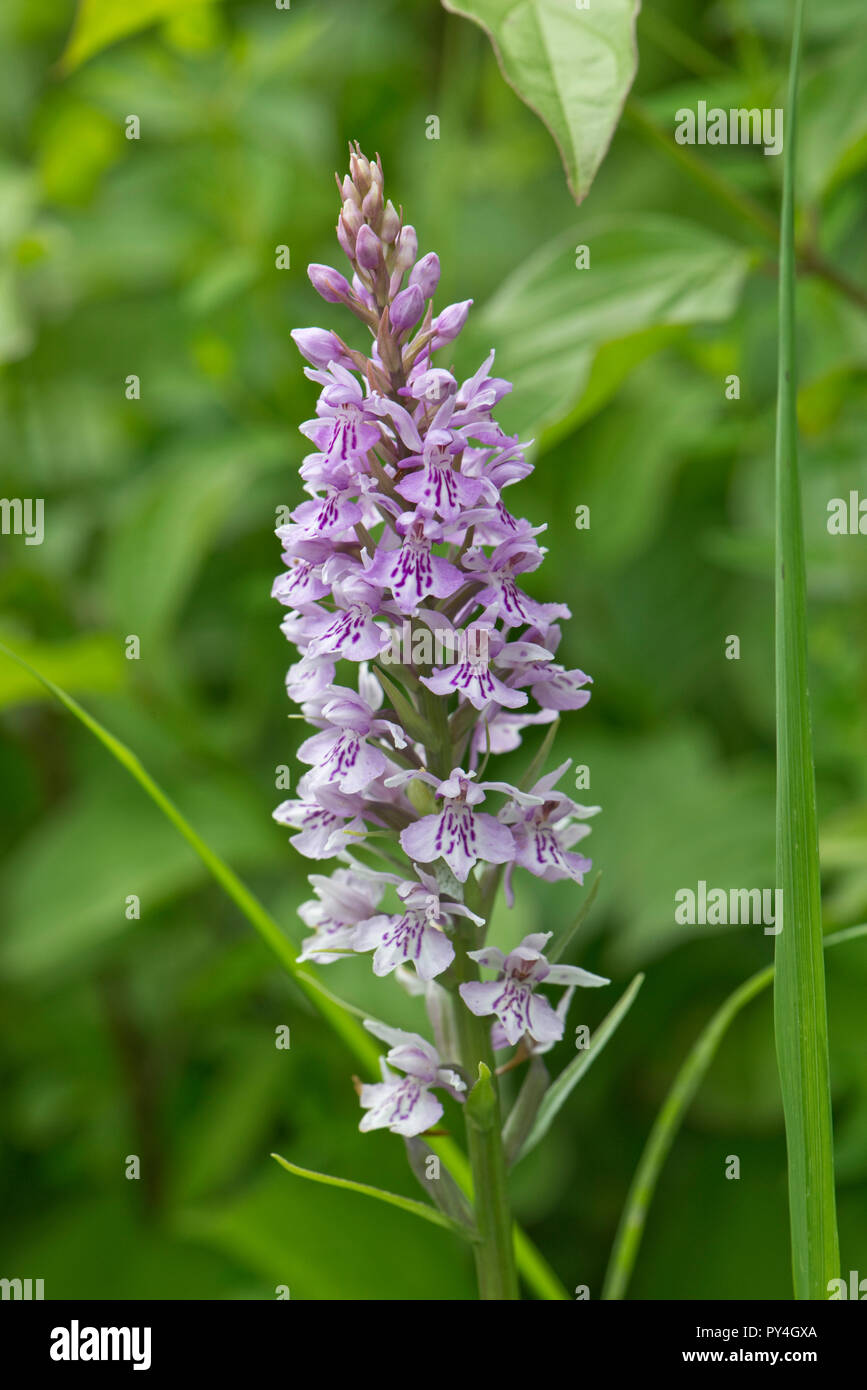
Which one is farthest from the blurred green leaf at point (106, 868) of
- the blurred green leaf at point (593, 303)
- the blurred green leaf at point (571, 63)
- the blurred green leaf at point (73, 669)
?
the blurred green leaf at point (571, 63)

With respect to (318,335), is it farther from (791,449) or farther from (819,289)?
Result: (819,289)

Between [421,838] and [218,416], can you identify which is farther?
[218,416]

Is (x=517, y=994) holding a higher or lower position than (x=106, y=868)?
lower

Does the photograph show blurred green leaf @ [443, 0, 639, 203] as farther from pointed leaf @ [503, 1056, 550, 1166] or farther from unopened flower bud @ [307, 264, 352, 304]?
pointed leaf @ [503, 1056, 550, 1166]

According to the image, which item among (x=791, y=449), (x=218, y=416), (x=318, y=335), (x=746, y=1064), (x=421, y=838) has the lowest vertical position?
(x=746, y=1064)

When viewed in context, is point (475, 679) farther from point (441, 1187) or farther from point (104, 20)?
point (104, 20)

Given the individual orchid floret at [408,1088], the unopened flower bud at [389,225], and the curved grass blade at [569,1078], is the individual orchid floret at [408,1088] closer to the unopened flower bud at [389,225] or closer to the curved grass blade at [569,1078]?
the curved grass blade at [569,1078]

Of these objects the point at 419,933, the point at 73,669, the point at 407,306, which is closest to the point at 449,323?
the point at 407,306

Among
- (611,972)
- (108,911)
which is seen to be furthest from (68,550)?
(611,972)
